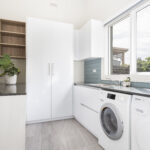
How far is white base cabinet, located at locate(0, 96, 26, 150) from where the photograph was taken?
1.12m

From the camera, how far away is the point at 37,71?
101 inches

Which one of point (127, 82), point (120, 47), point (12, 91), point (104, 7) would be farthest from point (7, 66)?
point (104, 7)

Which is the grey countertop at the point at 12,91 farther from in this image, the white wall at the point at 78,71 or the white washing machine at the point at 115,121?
the white wall at the point at 78,71

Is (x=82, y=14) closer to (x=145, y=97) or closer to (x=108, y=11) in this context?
(x=108, y=11)

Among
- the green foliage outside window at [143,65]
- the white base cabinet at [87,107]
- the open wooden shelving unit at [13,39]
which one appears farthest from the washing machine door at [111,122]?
the open wooden shelving unit at [13,39]

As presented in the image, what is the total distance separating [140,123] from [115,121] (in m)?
0.42

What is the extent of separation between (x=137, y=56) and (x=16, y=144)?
2.13m

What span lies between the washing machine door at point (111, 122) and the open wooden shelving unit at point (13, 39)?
2293mm

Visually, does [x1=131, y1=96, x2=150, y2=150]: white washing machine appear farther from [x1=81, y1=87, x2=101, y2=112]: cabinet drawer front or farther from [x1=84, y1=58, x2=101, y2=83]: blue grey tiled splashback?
[x1=84, y1=58, x2=101, y2=83]: blue grey tiled splashback

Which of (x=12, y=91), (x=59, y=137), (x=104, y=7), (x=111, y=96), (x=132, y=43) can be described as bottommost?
(x=59, y=137)

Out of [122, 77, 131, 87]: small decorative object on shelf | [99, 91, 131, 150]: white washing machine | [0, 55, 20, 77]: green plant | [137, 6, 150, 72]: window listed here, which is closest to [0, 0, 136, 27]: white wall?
[137, 6, 150, 72]: window

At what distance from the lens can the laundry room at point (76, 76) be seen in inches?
48.0

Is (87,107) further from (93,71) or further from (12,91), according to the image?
(12,91)

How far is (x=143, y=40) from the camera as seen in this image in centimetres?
193
